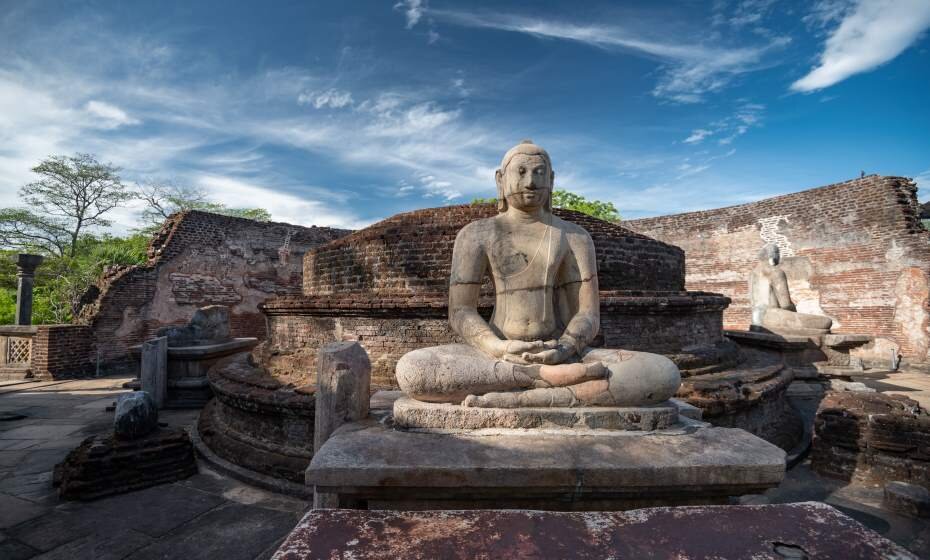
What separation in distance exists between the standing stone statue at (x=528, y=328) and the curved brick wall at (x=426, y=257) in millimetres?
2656

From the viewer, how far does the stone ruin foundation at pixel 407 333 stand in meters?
4.37

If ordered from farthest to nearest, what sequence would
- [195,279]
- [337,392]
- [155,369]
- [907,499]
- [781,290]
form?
[195,279]
[781,290]
[155,369]
[907,499]
[337,392]

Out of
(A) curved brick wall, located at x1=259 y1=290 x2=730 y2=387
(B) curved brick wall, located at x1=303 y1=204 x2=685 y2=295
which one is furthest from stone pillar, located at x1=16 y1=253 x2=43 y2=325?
(A) curved brick wall, located at x1=259 y1=290 x2=730 y2=387

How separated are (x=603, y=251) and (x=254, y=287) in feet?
40.2

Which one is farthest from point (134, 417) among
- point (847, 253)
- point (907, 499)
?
point (847, 253)

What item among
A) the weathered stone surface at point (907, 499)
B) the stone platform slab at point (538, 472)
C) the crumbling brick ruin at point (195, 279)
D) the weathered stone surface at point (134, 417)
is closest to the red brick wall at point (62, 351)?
the crumbling brick ruin at point (195, 279)

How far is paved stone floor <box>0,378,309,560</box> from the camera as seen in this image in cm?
299

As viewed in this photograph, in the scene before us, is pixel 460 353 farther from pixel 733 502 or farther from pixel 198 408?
pixel 198 408

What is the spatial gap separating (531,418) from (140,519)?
3344 millimetres

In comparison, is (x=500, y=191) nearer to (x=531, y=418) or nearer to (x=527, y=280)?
(x=527, y=280)

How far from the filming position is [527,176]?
2.92m

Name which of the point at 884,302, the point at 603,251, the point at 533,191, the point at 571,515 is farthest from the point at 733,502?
the point at 884,302

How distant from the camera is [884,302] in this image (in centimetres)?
1146

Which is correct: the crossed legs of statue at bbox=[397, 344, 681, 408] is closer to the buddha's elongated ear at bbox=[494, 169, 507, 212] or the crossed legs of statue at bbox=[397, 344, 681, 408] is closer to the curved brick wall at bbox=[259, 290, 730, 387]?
the buddha's elongated ear at bbox=[494, 169, 507, 212]
